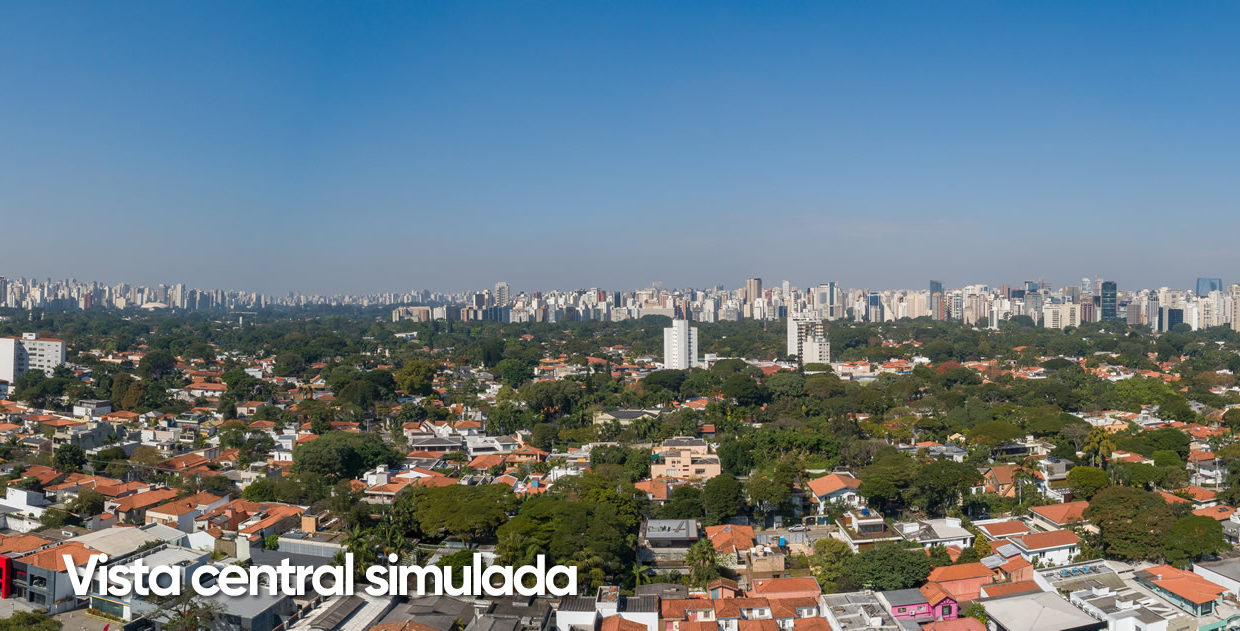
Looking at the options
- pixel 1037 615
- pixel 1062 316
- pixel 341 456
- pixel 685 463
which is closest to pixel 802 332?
pixel 685 463

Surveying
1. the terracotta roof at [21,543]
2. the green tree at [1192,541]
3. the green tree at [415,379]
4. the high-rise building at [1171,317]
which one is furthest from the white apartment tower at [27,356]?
the high-rise building at [1171,317]

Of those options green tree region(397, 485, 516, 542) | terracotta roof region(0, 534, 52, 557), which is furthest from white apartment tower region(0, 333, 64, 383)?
green tree region(397, 485, 516, 542)

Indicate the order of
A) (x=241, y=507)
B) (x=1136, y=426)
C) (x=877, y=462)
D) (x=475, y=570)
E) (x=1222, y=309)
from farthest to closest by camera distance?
(x=1222, y=309)
(x=1136, y=426)
(x=877, y=462)
(x=241, y=507)
(x=475, y=570)

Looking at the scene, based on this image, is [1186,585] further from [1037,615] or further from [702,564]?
[702,564]

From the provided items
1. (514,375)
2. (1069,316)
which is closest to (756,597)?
(514,375)

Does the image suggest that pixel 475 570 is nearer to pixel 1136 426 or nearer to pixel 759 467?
pixel 759 467
